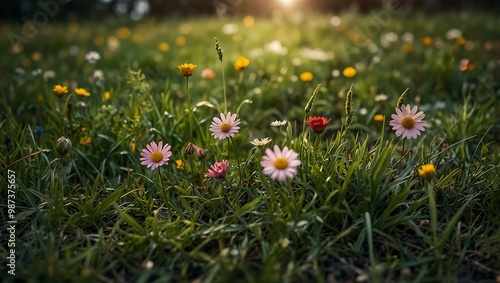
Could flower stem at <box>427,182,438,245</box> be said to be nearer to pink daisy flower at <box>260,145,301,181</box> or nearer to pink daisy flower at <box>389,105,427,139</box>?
pink daisy flower at <box>389,105,427,139</box>

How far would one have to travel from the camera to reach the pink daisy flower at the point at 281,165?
4.89 feet

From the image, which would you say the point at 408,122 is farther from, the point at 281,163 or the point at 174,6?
the point at 174,6

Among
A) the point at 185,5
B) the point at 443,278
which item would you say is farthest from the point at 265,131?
the point at 185,5

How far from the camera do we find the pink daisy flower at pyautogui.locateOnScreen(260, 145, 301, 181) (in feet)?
4.89

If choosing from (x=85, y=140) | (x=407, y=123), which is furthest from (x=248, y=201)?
(x=85, y=140)

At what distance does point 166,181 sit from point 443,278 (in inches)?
46.7

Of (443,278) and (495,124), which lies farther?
(495,124)

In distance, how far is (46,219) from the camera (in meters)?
1.70

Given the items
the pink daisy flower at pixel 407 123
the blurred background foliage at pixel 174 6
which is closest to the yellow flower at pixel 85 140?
the pink daisy flower at pixel 407 123

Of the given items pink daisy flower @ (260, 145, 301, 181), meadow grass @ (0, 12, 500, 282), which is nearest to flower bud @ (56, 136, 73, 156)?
meadow grass @ (0, 12, 500, 282)

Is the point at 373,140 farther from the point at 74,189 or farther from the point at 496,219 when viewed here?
the point at 74,189

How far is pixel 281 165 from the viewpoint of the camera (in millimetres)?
1514

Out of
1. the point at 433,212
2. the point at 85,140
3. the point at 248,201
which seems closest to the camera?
the point at 433,212

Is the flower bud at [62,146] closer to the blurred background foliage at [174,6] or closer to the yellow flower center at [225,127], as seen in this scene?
the yellow flower center at [225,127]
